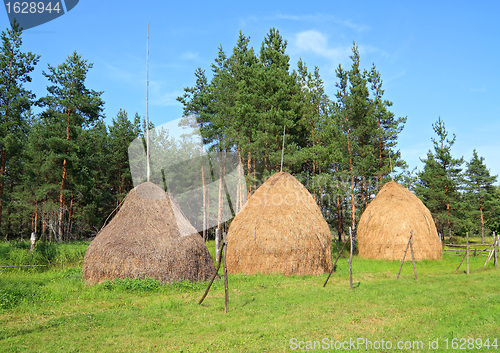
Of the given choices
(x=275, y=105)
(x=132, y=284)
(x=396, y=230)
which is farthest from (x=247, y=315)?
(x=275, y=105)

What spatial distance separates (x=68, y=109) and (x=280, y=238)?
24680mm

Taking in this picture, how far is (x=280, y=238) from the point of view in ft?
48.7

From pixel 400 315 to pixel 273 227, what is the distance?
7.26 m

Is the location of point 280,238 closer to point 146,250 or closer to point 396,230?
point 146,250

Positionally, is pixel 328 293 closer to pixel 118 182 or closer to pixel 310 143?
pixel 310 143

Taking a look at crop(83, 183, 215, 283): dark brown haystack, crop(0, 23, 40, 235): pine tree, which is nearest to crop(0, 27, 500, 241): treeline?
crop(0, 23, 40, 235): pine tree

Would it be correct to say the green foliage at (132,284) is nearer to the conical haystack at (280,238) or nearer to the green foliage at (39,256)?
the conical haystack at (280,238)

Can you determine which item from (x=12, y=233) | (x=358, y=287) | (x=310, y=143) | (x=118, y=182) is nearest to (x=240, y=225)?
(x=358, y=287)

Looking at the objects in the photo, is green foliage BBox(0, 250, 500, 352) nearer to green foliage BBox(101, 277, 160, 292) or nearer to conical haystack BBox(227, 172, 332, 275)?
green foliage BBox(101, 277, 160, 292)

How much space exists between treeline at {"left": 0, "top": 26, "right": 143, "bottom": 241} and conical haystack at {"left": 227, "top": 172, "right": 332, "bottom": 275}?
16.5 metres

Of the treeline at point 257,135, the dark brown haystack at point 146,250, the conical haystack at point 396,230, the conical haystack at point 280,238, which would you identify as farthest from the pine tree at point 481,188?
the dark brown haystack at point 146,250

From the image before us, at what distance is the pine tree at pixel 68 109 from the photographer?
29188mm

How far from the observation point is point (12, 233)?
1598 inches

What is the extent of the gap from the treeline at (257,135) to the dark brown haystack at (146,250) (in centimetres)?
1212
